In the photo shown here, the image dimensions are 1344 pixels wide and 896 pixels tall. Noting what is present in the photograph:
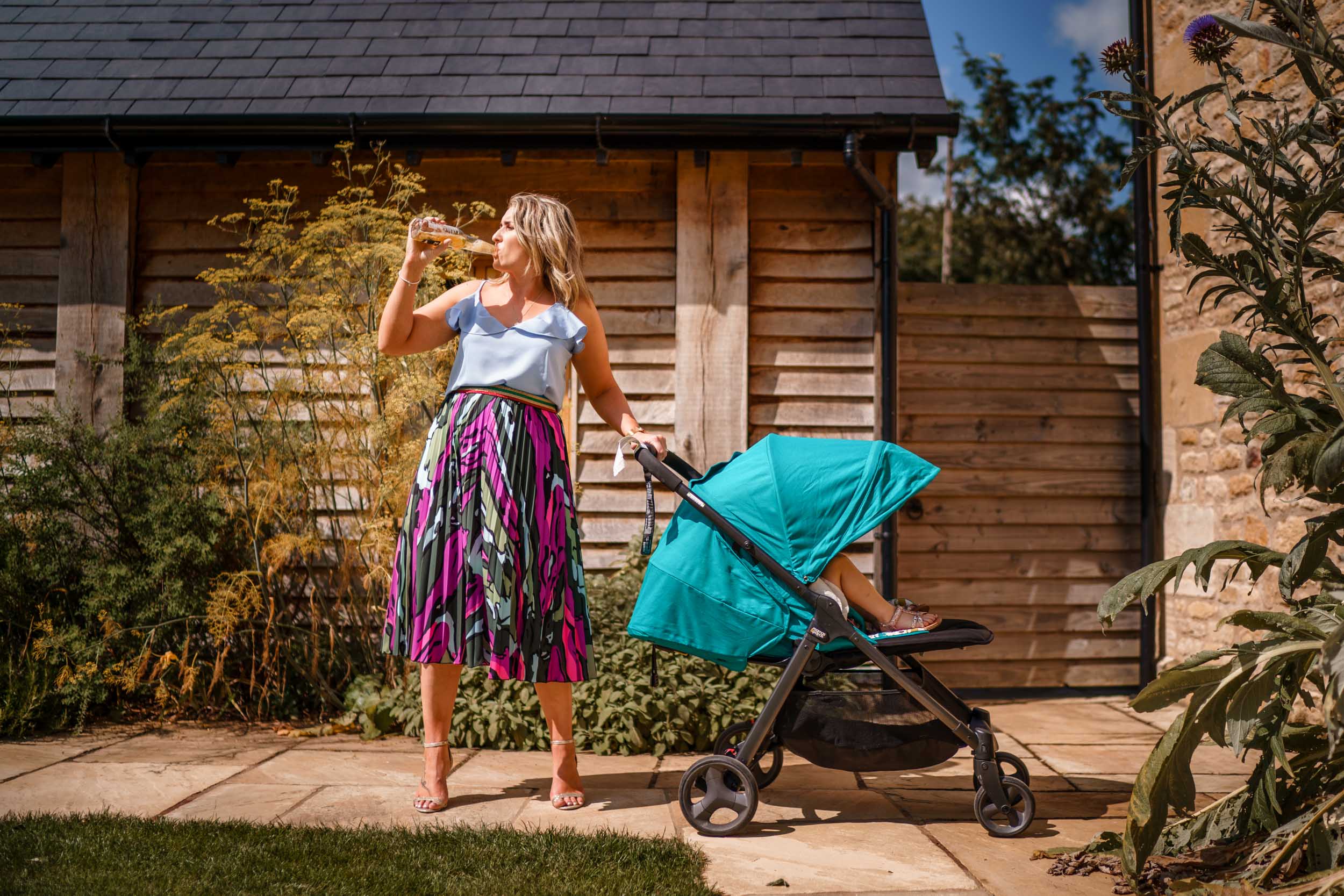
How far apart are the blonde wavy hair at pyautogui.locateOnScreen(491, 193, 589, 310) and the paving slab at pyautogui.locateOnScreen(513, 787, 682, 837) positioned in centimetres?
157

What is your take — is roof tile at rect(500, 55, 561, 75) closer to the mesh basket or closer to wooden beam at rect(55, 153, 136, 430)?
wooden beam at rect(55, 153, 136, 430)

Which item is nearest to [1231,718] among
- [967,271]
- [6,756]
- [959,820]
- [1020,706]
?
[959,820]

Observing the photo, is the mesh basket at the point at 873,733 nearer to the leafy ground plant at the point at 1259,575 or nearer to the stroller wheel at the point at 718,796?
the stroller wheel at the point at 718,796

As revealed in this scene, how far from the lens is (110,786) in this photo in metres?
3.29

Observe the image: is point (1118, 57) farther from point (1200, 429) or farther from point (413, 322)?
point (1200, 429)

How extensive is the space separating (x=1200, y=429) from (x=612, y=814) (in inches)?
144

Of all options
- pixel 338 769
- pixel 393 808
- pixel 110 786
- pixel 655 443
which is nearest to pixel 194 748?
pixel 110 786

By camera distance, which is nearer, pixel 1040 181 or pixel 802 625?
pixel 802 625

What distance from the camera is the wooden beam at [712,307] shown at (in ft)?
16.8

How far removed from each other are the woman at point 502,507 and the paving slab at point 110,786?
83cm

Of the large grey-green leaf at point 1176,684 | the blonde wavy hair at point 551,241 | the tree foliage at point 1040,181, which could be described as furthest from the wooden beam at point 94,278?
the tree foliage at point 1040,181

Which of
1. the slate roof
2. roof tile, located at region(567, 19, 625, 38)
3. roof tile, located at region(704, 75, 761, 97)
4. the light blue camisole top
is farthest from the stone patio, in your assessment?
roof tile, located at region(567, 19, 625, 38)

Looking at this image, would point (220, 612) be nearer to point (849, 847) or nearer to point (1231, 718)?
point (849, 847)

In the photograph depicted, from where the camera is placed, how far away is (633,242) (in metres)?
5.29
